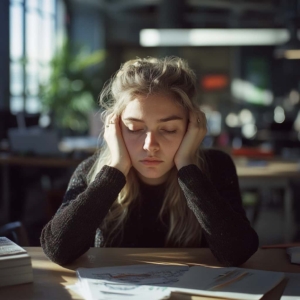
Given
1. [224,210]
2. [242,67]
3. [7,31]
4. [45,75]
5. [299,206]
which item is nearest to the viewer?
[224,210]

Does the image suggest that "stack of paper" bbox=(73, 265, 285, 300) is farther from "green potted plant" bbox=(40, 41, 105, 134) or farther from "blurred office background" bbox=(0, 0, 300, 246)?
"green potted plant" bbox=(40, 41, 105, 134)

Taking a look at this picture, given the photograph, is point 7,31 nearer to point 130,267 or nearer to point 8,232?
point 8,232

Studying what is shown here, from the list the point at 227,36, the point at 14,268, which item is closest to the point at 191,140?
the point at 14,268

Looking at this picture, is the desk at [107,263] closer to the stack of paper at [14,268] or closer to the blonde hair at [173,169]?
the stack of paper at [14,268]

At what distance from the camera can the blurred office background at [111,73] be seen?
15.9 ft

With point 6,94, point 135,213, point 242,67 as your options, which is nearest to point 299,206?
point 135,213

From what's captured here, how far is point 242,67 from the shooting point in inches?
701

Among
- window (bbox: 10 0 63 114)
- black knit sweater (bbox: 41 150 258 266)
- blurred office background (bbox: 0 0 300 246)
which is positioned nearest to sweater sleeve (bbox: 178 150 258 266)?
black knit sweater (bbox: 41 150 258 266)

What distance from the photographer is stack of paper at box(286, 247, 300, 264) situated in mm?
1558

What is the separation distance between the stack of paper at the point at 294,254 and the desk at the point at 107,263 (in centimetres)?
2

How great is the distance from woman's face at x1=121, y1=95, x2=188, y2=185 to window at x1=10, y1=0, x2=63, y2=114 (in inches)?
324

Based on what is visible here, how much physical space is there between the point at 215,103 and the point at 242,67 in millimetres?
1455

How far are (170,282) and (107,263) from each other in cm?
26

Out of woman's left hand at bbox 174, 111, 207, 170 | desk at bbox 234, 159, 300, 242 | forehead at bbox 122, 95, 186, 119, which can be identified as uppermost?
forehead at bbox 122, 95, 186, 119
